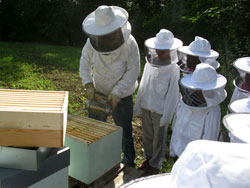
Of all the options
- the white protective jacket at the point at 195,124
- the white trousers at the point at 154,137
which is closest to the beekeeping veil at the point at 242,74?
the white protective jacket at the point at 195,124

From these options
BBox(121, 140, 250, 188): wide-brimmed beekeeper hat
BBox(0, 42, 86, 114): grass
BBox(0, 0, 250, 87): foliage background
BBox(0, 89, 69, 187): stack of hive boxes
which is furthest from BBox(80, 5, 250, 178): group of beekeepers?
BBox(0, 0, 250, 87): foliage background

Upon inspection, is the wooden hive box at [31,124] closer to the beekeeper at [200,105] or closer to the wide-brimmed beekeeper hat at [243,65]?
the beekeeper at [200,105]

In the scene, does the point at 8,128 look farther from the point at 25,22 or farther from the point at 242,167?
the point at 25,22

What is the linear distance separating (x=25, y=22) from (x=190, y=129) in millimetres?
13394

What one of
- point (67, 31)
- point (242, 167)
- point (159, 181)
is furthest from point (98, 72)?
point (67, 31)

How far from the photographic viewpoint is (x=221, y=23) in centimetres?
849

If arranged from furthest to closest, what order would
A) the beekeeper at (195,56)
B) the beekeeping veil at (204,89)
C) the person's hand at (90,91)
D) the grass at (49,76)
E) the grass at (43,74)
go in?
the grass at (43,74)
the grass at (49,76)
the beekeeper at (195,56)
the person's hand at (90,91)
the beekeeping veil at (204,89)

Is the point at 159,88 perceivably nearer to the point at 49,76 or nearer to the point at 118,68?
the point at 118,68

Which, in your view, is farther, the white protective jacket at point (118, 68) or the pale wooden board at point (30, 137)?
the white protective jacket at point (118, 68)

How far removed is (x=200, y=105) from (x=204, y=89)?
0.19 metres

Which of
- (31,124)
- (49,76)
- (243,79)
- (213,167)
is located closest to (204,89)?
(243,79)

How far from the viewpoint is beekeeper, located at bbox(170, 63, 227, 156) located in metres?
2.53

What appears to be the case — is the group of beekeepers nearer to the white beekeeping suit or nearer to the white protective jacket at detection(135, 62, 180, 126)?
the white protective jacket at detection(135, 62, 180, 126)

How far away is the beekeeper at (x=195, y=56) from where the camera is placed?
3.16m
